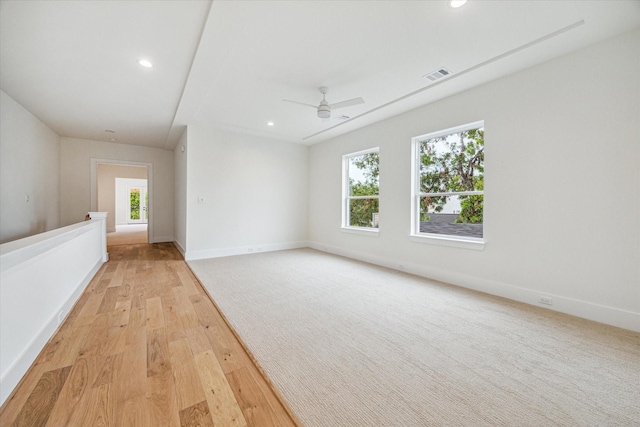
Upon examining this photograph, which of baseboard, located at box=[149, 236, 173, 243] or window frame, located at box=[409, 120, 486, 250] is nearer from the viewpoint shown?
window frame, located at box=[409, 120, 486, 250]

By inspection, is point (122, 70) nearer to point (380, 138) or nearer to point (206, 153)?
point (206, 153)

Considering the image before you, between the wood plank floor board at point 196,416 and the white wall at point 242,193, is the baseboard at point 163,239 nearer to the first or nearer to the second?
the white wall at point 242,193

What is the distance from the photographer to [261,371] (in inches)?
66.4

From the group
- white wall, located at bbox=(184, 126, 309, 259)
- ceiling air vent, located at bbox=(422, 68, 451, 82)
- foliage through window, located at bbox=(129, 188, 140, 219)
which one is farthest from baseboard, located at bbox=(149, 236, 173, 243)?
foliage through window, located at bbox=(129, 188, 140, 219)

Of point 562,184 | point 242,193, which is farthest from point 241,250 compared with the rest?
point 562,184

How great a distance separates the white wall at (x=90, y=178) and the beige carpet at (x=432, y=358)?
16.0 feet

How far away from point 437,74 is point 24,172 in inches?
255

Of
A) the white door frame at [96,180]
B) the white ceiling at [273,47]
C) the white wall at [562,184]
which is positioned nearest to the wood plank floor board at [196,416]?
the white ceiling at [273,47]

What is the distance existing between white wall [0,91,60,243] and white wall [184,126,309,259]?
234cm

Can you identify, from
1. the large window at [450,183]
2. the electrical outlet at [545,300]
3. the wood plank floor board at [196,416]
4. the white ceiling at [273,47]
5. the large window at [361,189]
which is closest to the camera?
the wood plank floor board at [196,416]

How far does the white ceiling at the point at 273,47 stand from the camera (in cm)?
204

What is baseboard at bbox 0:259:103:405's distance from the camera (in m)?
1.43

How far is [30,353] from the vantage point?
1.72 metres

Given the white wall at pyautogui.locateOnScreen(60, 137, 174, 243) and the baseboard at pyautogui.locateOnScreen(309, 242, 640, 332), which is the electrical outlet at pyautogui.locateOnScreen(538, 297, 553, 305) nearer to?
the baseboard at pyautogui.locateOnScreen(309, 242, 640, 332)
